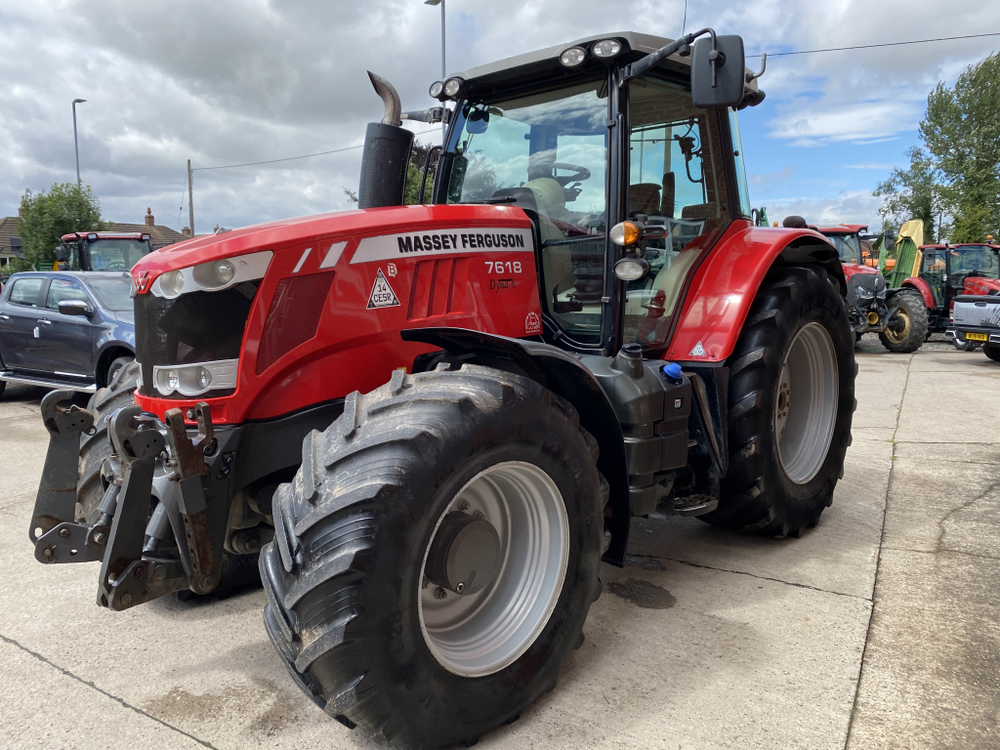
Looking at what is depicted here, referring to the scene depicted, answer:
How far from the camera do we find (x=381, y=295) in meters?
2.61

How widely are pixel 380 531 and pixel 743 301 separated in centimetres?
216

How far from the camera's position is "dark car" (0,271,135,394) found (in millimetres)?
7391

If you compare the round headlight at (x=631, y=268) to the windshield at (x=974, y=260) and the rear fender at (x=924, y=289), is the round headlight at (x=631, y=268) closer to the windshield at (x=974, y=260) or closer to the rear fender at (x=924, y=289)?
the rear fender at (x=924, y=289)

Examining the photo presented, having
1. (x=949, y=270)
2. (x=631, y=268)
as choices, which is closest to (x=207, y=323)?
(x=631, y=268)

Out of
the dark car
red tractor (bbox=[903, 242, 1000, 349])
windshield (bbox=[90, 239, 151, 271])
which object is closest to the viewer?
the dark car

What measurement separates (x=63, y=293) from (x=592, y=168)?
7.08 metres

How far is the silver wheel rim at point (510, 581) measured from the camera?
2.36 metres

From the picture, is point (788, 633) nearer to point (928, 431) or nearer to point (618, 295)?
point (618, 295)

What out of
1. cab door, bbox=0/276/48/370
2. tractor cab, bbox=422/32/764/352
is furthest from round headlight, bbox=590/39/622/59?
cab door, bbox=0/276/48/370

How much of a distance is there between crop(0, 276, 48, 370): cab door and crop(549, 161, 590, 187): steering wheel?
23.7ft

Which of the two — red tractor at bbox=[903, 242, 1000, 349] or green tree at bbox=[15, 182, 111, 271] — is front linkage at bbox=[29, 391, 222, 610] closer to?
red tractor at bbox=[903, 242, 1000, 349]

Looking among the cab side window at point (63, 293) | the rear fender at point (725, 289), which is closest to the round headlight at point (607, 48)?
the rear fender at point (725, 289)

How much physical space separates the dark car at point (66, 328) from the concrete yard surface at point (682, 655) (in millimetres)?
3363

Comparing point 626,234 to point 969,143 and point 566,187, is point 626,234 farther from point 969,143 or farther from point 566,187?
point 969,143
